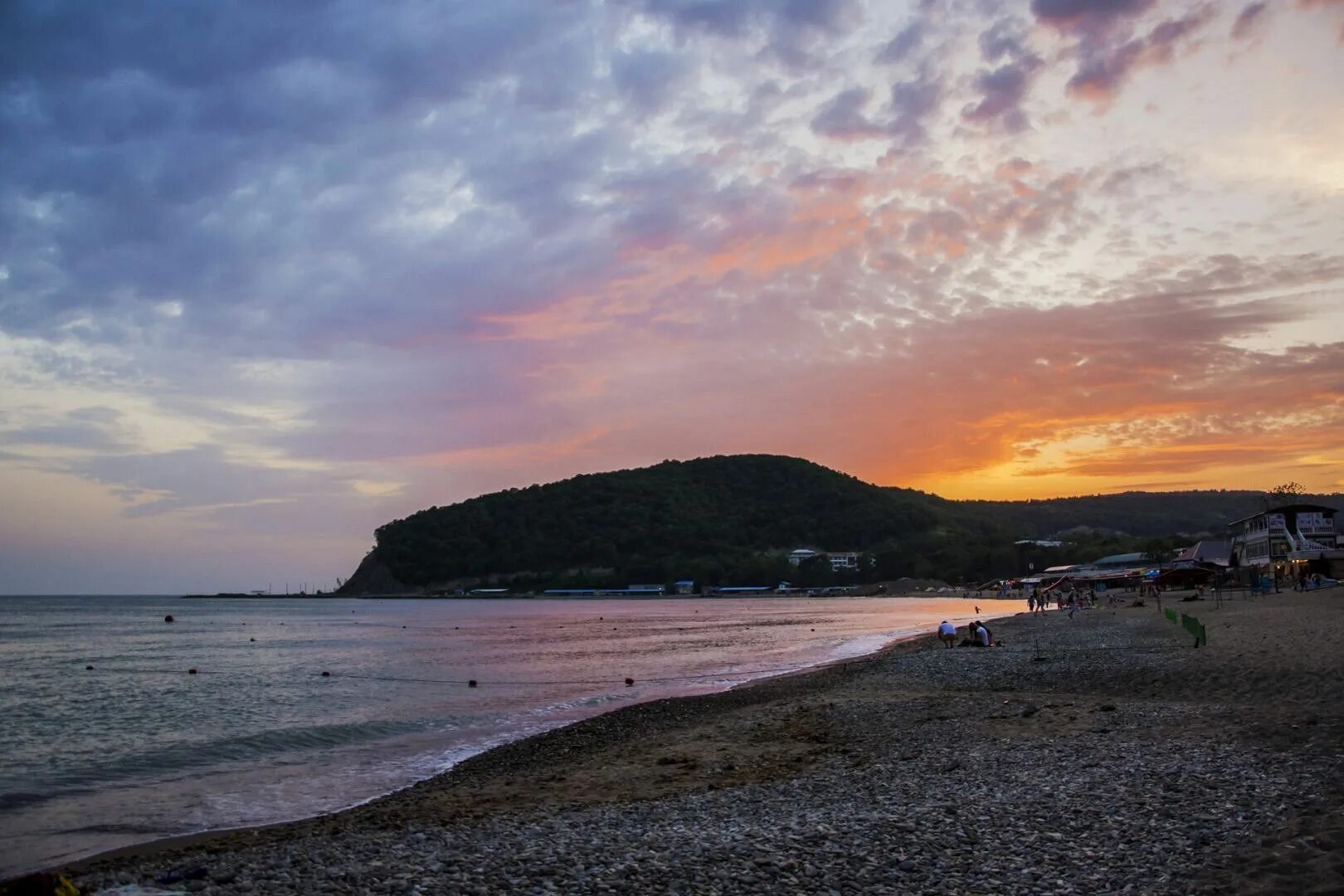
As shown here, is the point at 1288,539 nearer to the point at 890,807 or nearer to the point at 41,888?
the point at 890,807

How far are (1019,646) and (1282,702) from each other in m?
21.5

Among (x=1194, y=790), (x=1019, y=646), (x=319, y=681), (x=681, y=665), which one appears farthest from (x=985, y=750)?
(x=319, y=681)

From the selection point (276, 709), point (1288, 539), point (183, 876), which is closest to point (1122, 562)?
point (1288, 539)

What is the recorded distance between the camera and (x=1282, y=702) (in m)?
15.2

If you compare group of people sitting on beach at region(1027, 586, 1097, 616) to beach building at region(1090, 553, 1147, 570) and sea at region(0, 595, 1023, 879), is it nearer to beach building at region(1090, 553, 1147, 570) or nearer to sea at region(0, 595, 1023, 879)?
sea at region(0, 595, 1023, 879)

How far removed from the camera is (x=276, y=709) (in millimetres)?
28234

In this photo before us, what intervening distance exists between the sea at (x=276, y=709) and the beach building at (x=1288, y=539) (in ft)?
105

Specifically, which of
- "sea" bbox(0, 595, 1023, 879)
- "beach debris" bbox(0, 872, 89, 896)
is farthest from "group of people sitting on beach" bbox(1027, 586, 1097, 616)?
"beach debris" bbox(0, 872, 89, 896)

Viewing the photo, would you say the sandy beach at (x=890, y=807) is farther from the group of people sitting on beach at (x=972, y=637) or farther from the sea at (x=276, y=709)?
the group of people sitting on beach at (x=972, y=637)

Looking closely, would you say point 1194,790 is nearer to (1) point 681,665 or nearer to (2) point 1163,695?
(2) point 1163,695

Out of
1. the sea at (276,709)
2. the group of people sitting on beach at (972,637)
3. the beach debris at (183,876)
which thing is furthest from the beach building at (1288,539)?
the beach debris at (183,876)

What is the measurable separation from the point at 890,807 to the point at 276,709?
23818 millimetres

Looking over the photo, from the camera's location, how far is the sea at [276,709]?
15.3 meters

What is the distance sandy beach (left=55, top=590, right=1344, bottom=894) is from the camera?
25.8ft
